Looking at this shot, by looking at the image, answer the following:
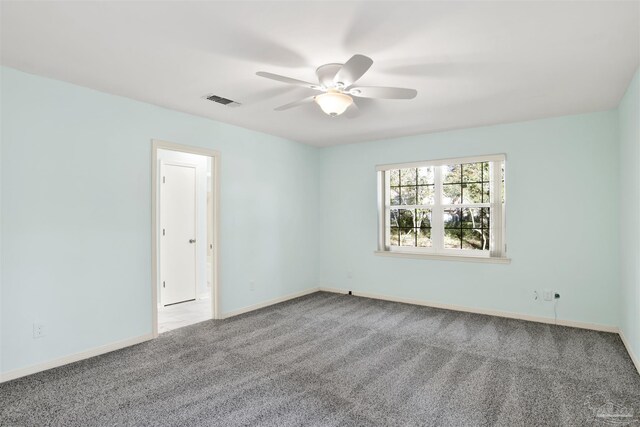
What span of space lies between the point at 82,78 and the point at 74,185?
91cm

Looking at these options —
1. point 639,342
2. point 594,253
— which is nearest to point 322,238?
point 594,253

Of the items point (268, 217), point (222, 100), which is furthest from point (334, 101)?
point (268, 217)

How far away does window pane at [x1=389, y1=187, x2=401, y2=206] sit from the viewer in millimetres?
5441

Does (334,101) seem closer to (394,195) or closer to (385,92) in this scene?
(385,92)

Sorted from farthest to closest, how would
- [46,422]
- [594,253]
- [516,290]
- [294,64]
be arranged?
[516,290] → [594,253] → [294,64] → [46,422]

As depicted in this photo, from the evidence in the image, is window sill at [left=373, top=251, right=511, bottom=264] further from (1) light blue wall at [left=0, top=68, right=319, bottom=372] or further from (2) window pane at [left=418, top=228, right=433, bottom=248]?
(1) light blue wall at [left=0, top=68, right=319, bottom=372]

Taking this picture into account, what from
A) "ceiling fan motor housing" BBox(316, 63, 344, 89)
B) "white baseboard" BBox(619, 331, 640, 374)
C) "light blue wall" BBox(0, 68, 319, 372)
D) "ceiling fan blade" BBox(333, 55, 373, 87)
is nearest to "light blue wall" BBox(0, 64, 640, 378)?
"light blue wall" BBox(0, 68, 319, 372)

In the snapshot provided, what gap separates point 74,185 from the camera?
313cm

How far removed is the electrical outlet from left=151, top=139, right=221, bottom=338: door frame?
3.13 ft

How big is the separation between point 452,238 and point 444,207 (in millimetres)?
446

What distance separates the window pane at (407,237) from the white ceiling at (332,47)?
7.10 feet

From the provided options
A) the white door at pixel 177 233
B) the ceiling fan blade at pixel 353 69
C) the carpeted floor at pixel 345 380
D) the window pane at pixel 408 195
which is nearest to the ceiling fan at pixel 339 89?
the ceiling fan blade at pixel 353 69

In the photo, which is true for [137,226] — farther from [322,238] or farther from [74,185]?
[322,238]

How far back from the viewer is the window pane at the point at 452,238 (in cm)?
490
